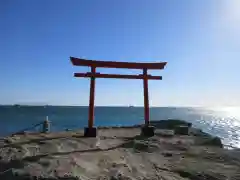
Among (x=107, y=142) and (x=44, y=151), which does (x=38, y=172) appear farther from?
(x=107, y=142)

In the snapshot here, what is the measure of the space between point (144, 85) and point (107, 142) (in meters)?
3.51

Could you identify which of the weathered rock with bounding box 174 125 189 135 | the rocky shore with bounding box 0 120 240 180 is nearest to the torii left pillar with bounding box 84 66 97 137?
the rocky shore with bounding box 0 120 240 180

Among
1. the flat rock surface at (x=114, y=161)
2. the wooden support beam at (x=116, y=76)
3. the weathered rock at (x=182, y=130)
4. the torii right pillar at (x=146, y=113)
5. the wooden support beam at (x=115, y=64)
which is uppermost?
the wooden support beam at (x=115, y=64)

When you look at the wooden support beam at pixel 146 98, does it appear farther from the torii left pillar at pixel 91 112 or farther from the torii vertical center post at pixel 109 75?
the torii left pillar at pixel 91 112

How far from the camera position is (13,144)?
9.00 metres

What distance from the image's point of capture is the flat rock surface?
19.7ft

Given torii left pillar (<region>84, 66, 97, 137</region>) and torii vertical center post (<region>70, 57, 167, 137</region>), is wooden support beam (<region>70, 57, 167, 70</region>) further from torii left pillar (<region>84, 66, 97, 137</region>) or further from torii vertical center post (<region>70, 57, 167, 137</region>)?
torii left pillar (<region>84, 66, 97, 137</region>)

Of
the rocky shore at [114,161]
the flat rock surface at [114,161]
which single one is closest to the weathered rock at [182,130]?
the rocky shore at [114,161]

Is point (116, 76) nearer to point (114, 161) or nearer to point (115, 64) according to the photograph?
point (115, 64)

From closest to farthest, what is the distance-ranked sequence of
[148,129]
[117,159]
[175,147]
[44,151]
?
[117,159] → [44,151] → [175,147] → [148,129]

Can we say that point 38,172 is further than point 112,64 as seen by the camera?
No

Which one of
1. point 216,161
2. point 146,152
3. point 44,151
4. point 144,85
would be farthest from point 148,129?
point 44,151

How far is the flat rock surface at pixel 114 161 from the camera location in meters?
6.00

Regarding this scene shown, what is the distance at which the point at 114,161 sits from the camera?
23.9 ft
